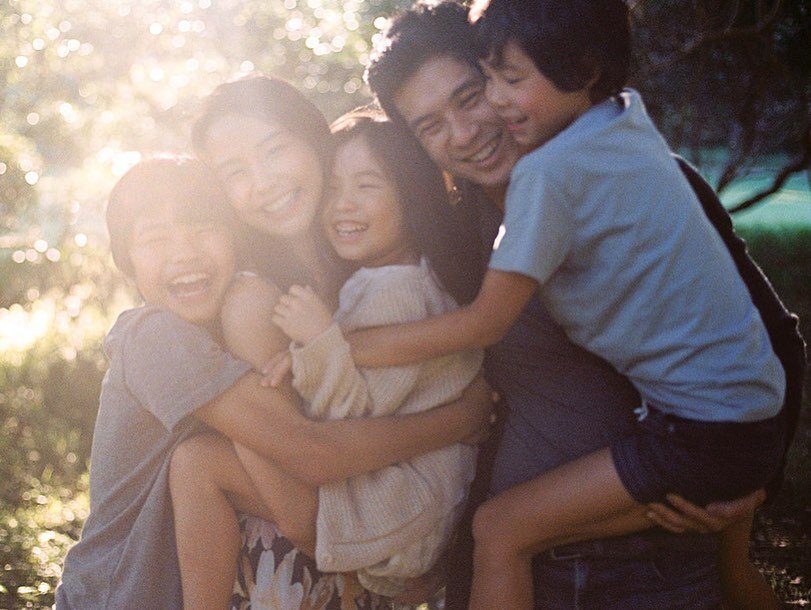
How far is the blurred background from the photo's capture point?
4.81m

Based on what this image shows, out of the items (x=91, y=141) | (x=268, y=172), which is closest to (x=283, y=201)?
(x=268, y=172)

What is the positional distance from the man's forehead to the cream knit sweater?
43 centimetres

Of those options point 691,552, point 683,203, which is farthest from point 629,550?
point 683,203

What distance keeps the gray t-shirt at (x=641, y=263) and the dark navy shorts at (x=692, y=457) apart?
0.12 ft

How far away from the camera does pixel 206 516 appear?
2354mm

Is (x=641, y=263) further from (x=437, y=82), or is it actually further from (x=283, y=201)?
(x=283, y=201)

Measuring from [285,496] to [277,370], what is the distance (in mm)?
311

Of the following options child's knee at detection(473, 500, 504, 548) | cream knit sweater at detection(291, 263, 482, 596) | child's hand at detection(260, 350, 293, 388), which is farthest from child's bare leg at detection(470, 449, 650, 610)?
child's hand at detection(260, 350, 293, 388)

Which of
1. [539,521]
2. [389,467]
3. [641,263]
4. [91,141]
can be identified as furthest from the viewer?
[91,141]

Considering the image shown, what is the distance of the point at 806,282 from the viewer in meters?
9.92

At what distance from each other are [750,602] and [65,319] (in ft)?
19.4

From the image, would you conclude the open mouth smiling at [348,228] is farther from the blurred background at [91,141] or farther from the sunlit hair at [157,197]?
the blurred background at [91,141]

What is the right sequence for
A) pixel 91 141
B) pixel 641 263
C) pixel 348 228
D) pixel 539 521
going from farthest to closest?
pixel 91 141, pixel 348 228, pixel 539 521, pixel 641 263

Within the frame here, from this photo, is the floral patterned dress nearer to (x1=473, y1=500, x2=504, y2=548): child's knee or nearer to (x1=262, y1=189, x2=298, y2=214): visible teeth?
(x1=473, y1=500, x2=504, y2=548): child's knee
